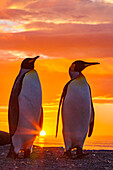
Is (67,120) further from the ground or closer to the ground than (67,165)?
further from the ground

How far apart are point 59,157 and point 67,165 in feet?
4.79

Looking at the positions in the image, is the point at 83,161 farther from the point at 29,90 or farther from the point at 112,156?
the point at 29,90

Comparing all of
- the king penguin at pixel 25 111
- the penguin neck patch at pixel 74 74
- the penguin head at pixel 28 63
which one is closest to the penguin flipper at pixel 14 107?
the king penguin at pixel 25 111

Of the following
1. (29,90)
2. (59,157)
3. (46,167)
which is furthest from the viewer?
(59,157)

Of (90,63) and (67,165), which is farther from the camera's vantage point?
(90,63)

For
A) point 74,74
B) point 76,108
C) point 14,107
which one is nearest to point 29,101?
point 14,107

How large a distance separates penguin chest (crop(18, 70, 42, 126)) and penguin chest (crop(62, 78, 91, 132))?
892 millimetres

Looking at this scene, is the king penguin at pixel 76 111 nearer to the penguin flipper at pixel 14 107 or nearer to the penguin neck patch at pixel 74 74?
the penguin neck patch at pixel 74 74

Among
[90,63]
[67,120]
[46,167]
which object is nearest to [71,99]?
[67,120]

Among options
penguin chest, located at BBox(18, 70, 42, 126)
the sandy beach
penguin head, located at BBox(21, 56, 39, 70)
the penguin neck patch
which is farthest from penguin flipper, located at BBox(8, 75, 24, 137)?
the penguin neck patch

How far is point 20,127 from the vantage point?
11.2 metres

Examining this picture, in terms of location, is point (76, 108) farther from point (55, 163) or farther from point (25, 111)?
point (55, 163)

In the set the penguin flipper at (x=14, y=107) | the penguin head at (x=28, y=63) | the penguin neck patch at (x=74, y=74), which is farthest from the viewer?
the penguin neck patch at (x=74, y=74)

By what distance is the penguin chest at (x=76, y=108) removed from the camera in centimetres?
1150
